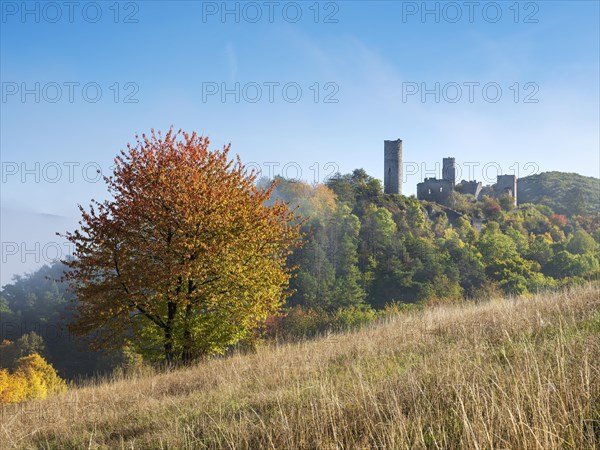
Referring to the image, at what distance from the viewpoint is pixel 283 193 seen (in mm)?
116125

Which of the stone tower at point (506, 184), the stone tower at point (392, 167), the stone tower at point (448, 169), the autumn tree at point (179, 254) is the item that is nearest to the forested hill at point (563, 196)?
the stone tower at point (506, 184)

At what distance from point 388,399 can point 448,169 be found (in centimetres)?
11172

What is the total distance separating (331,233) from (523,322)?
280ft

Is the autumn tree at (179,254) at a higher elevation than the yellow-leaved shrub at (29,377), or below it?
higher

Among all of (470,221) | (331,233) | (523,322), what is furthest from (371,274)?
(523,322)

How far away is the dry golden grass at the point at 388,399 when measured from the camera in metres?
4.11

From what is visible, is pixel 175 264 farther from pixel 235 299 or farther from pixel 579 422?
pixel 579 422

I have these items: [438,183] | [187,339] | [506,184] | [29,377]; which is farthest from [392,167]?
[187,339]

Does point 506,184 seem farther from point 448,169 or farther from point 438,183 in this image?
point 438,183

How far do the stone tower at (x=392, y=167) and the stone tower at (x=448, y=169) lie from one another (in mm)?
11789

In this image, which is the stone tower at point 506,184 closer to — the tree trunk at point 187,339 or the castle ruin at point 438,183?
the castle ruin at point 438,183

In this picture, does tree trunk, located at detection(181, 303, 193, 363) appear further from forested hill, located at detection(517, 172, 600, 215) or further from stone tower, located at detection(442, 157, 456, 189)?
forested hill, located at detection(517, 172, 600, 215)

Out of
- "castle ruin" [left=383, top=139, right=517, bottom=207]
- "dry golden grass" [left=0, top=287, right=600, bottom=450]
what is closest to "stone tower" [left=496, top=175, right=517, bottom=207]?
"castle ruin" [left=383, top=139, right=517, bottom=207]

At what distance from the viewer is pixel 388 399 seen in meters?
4.82
